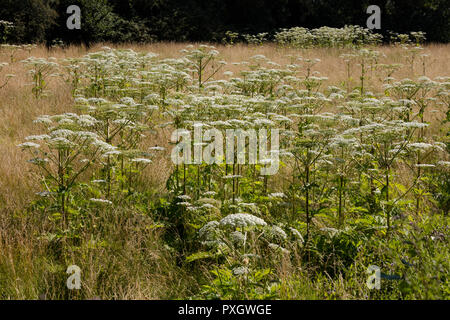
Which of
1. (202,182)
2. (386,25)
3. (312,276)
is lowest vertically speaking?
(312,276)

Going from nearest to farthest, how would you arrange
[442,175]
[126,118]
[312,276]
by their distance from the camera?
[312,276], [126,118], [442,175]

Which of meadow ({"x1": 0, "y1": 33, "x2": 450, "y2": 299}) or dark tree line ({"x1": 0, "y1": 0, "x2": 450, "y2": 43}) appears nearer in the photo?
meadow ({"x1": 0, "y1": 33, "x2": 450, "y2": 299})

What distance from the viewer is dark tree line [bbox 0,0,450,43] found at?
20.8 m

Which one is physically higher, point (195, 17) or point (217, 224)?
point (195, 17)

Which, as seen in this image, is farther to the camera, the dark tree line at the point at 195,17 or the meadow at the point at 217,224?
the dark tree line at the point at 195,17

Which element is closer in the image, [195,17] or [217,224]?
[217,224]

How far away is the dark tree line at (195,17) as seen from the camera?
20797 millimetres

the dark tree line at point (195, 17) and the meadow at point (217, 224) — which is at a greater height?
the dark tree line at point (195, 17)

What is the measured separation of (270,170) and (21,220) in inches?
98.9

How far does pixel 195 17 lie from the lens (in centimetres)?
2670

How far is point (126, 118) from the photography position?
4.59m

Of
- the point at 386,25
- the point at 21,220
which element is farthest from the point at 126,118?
the point at 386,25

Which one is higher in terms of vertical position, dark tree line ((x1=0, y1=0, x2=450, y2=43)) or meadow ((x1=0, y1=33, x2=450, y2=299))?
dark tree line ((x1=0, y1=0, x2=450, y2=43))
